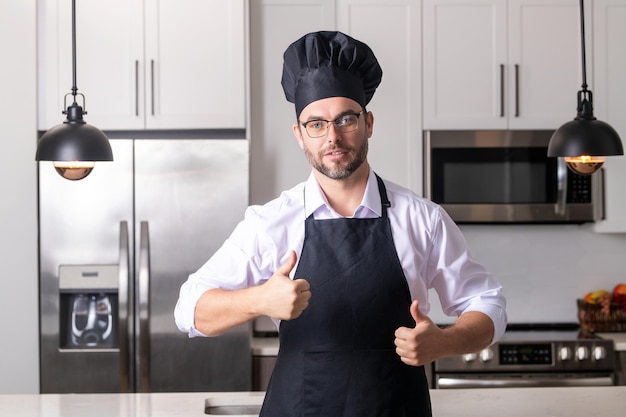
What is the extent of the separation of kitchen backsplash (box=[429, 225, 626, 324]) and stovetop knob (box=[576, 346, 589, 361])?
0.55 m

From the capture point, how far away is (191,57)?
12.8 ft

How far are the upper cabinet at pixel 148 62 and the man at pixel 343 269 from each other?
1800 mm

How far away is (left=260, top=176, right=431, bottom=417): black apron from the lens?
1.97 meters

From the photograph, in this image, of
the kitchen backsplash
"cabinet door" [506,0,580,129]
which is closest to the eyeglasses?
"cabinet door" [506,0,580,129]

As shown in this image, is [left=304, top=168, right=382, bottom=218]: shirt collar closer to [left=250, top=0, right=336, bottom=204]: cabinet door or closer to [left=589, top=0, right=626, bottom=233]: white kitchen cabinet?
[left=250, top=0, right=336, bottom=204]: cabinet door

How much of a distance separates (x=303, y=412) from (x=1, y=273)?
2301mm

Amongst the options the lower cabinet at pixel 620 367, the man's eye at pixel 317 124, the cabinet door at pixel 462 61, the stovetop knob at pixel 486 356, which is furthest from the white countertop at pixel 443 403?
the cabinet door at pixel 462 61

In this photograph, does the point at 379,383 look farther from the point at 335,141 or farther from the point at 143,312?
the point at 143,312

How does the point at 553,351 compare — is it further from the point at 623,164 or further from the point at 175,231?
the point at 175,231

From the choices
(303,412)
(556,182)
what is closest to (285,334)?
(303,412)

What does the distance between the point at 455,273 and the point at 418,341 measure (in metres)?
0.40

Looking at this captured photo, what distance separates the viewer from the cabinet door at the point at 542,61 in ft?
13.1

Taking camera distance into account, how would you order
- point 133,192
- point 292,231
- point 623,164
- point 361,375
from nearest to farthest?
point 361,375, point 292,231, point 133,192, point 623,164

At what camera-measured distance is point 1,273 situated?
3.84 metres
